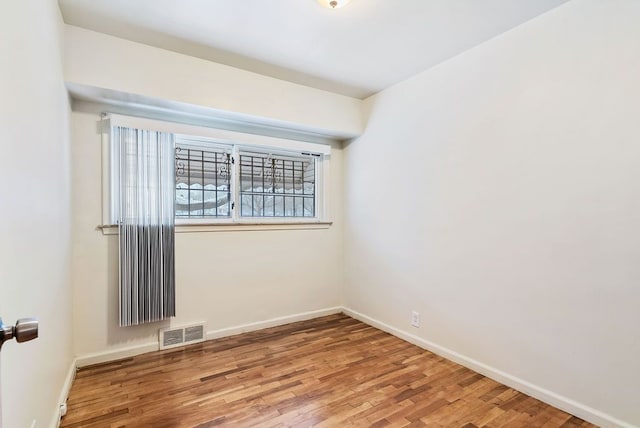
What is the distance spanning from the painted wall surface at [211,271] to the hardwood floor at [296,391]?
30cm

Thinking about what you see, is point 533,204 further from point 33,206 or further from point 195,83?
point 33,206

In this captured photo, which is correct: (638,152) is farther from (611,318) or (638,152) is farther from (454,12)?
(454,12)

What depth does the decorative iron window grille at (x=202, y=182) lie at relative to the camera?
3.03 m

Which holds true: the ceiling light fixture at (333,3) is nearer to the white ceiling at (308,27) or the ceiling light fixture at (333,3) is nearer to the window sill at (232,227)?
the white ceiling at (308,27)

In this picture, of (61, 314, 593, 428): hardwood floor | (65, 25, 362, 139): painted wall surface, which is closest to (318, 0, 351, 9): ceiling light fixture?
(65, 25, 362, 139): painted wall surface

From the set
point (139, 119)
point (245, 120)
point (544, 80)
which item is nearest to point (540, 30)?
point (544, 80)

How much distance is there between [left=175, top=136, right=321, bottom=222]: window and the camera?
3066mm

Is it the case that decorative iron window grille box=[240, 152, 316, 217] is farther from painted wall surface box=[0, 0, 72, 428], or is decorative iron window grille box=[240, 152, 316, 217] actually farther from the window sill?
painted wall surface box=[0, 0, 72, 428]

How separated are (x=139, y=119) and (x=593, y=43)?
3.19 meters

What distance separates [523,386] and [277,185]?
2.79 m

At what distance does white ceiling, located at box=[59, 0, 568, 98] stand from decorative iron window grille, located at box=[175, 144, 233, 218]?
Answer: 2.89 ft

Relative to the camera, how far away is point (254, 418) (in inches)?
75.0

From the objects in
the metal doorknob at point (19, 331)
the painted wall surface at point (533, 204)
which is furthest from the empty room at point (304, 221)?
the metal doorknob at point (19, 331)

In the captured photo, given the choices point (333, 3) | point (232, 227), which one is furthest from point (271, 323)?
point (333, 3)
